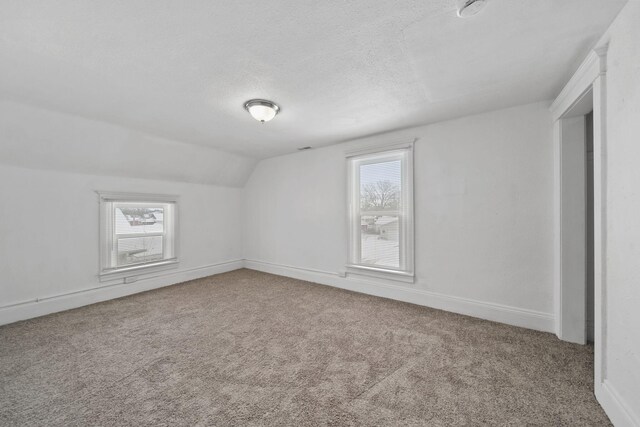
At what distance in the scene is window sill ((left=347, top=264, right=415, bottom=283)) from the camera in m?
3.39

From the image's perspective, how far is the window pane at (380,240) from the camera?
3602mm

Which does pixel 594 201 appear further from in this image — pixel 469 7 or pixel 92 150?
pixel 92 150

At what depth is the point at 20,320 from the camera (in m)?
2.88

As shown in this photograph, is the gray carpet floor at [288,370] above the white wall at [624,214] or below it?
below

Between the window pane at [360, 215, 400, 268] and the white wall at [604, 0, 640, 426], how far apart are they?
2.16 metres

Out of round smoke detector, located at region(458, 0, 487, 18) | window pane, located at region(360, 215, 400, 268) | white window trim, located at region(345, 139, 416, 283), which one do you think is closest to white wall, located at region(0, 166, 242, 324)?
white window trim, located at region(345, 139, 416, 283)

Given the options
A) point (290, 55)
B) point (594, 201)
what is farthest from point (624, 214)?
point (290, 55)

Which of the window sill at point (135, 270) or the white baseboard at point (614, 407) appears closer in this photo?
the white baseboard at point (614, 407)

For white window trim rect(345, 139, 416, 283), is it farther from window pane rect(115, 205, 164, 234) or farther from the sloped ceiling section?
window pane rect(115, 205, 164, 234)

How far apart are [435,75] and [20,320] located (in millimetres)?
5037

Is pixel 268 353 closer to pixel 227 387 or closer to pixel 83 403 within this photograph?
pixel 227 387

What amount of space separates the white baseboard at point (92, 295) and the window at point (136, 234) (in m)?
0.16

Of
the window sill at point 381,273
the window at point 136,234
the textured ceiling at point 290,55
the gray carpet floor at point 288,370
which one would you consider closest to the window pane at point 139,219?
the window at point 136,234

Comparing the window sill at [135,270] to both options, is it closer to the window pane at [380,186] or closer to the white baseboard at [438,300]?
the white baseboard at [438,300]
